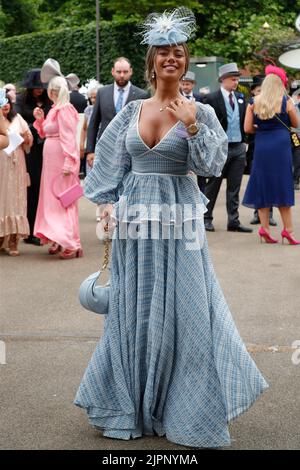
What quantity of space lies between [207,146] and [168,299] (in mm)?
730

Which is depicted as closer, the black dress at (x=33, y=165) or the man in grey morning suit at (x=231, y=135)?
the black dress at (x=33, y=165)

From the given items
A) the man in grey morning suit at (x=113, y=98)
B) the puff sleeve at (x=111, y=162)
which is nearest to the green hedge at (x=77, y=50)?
the man in grey morning suit at (x=113, y=98)

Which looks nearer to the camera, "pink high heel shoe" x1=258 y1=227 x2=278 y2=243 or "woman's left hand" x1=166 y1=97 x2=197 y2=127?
"woman's left hand" x1=166 y1=97 x2=197 y2=127

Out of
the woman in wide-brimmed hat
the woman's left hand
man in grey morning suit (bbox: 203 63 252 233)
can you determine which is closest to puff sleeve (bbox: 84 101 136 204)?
the woman's left hand

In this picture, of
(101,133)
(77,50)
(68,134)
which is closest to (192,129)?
(68,134)

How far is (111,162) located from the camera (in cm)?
473

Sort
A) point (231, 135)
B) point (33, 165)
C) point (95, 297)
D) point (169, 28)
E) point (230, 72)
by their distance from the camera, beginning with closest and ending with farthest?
point (169, 28)
point (95, 297)
point (33, 165)
point (231, 135)
point (230, 72)

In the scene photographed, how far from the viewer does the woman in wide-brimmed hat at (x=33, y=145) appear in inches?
420

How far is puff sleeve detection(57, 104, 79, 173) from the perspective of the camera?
973 centimetres

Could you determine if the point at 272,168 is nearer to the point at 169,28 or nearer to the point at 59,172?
the point at 59,172

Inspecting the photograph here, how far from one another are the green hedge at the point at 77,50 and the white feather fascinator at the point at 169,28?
21522mm

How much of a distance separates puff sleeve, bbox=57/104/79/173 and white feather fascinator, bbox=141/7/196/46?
16.9ft

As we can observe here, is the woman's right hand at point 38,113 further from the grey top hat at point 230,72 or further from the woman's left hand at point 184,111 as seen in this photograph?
the woman's left hand at point 184,111

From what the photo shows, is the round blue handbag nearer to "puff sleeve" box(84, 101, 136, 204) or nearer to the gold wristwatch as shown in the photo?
"puff sleeve" box(84, 101, 136, 204)
